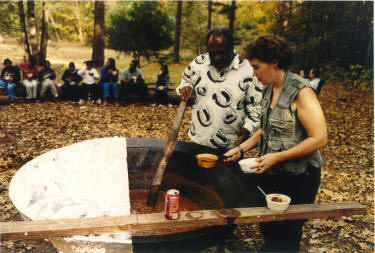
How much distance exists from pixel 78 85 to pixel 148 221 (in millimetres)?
9358

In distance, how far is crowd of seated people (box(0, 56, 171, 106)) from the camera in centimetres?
970

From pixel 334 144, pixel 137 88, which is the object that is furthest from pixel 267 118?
pixel 137 88

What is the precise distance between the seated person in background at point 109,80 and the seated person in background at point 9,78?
2.70 m

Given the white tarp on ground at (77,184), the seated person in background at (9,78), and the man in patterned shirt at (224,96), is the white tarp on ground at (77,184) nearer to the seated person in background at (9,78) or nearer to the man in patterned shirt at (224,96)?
the man in patterned shirt at (224,96)

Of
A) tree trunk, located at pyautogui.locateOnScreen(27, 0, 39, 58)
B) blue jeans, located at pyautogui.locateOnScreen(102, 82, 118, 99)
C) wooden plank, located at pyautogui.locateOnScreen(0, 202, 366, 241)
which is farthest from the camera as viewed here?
tree trunk, located at pyautogui.locateOnScreen(27, 0, 39, 58)

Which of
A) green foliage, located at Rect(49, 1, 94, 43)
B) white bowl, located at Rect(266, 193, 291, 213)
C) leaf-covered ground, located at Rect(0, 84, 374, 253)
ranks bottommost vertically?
leaf-covered ground, located at Rect(0, 84, 374, 253)

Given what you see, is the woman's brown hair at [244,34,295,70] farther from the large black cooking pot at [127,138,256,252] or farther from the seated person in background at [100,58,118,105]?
the seated person in background at [100,58,118,105]

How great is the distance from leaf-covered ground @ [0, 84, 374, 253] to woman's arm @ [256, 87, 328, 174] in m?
2.19

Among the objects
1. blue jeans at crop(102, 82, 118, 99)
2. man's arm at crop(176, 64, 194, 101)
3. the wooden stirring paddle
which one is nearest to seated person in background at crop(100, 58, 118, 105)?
blue jeans at crop(102, 82, 118, 99)

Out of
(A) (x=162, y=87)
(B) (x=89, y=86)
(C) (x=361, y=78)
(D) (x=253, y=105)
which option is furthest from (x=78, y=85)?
(C) (x=361, y=78)

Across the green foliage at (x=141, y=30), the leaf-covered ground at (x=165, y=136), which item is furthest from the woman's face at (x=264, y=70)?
the green foliage at (x=141, y=30)

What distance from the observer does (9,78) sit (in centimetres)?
949

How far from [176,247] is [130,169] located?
5.66 ft

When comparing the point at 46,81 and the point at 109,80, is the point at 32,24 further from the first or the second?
the point at 109,80
